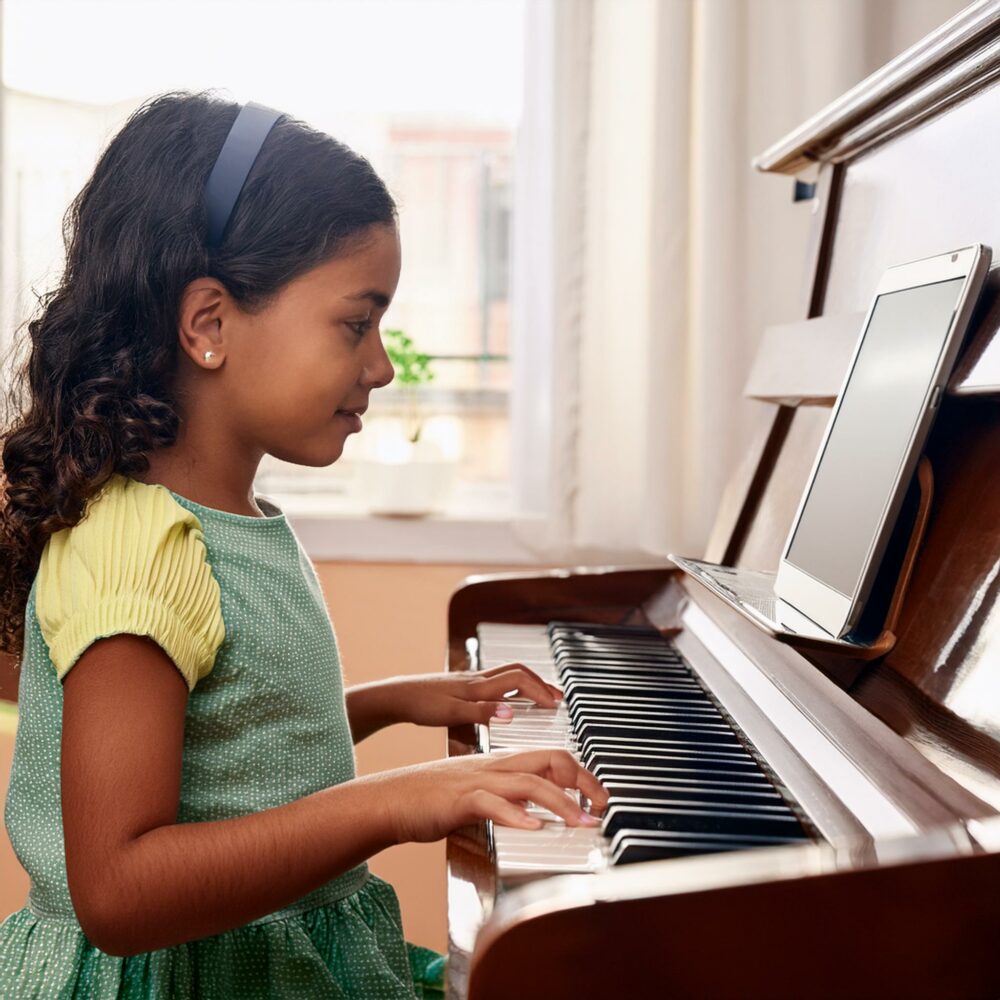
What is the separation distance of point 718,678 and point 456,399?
1.37 metres

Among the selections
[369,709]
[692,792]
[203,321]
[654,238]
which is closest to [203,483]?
[203,321]

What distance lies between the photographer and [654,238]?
2.01m

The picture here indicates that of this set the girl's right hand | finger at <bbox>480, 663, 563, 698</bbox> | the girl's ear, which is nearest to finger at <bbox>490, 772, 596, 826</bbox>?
the girl's right hand

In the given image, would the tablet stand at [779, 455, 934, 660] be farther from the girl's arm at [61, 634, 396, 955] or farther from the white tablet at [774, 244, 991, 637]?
the girl's arm at [61, 634, 396, 955]

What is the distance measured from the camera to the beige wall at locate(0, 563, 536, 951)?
219 centimetres

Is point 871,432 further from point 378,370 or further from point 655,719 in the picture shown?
point 378,370

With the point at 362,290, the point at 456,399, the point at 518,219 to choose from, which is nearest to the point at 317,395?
the point at 362,290

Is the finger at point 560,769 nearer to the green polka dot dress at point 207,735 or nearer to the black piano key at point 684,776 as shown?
the black piano key at point 684,776

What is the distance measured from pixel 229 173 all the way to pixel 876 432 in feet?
1.85

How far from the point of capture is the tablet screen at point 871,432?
0.87 meters

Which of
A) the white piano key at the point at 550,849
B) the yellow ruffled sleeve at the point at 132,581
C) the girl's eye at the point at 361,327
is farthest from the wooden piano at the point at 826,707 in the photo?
the girl's eye at the point at 361,327

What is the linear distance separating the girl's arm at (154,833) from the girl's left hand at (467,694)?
0.93 ft

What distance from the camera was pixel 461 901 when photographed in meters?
0.70

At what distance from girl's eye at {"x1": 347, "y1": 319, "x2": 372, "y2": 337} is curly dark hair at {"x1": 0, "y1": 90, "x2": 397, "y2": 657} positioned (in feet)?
0.20
